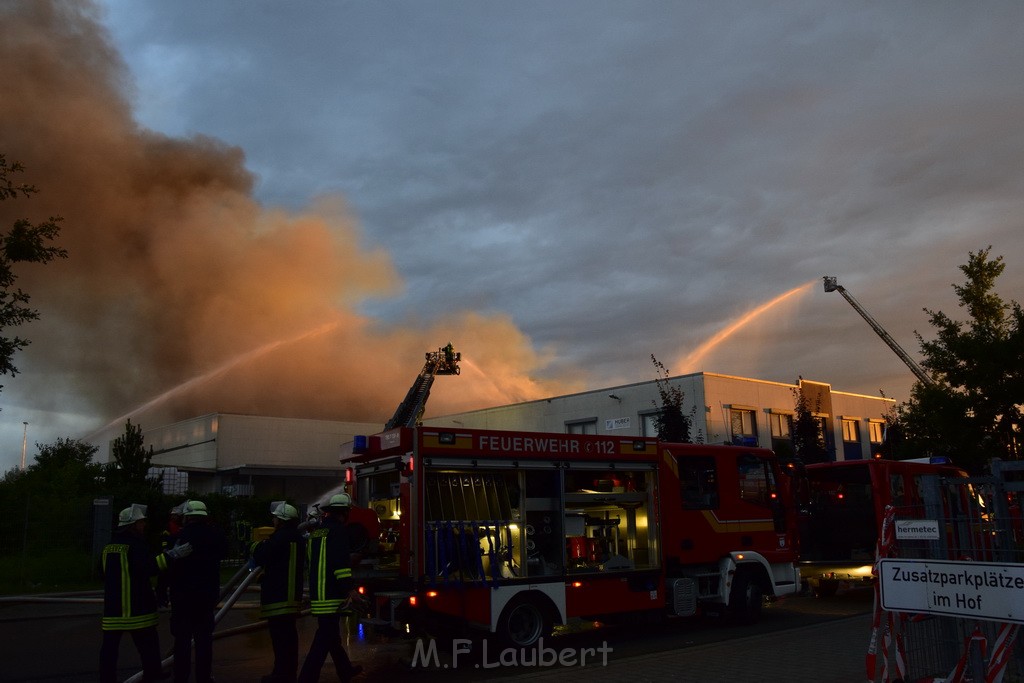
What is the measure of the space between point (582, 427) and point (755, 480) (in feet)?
75.1

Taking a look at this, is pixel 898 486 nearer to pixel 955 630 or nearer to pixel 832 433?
pixel 955 630

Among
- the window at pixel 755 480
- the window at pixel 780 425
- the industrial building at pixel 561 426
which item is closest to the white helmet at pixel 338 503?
the window at pixel 755 480

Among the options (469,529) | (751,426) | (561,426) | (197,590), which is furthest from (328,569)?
(561,426)

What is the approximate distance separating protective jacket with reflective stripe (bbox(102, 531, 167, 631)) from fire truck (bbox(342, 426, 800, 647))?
2551mm

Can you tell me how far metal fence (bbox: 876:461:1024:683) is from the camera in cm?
623

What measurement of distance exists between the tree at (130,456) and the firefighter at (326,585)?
72.2ft

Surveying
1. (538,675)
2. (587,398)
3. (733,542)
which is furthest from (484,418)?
(538,675)

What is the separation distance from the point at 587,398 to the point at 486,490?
2551cm

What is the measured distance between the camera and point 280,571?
744cm

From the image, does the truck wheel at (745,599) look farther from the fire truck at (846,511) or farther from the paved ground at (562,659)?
the fire truck at (846,511)

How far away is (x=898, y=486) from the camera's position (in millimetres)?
15469

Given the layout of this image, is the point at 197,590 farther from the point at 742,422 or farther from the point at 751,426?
the point at 751,426

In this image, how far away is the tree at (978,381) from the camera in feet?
69.9

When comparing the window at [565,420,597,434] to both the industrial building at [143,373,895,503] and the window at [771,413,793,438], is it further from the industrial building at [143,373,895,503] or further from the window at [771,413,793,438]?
the window at [771,413,793,438]
